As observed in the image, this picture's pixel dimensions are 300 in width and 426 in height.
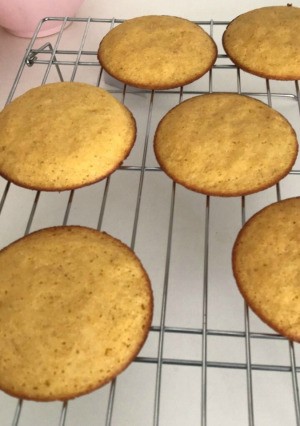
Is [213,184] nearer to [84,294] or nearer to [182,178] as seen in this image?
[182,178]

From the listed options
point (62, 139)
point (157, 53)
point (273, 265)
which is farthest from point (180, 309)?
point (157, 53)

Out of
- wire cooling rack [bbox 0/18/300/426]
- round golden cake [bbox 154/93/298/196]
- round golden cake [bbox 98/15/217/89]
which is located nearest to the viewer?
wire cooling rack [bbox 0/18/300/426]

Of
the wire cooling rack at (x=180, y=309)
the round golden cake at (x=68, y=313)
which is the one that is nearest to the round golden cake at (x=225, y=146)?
the wire cooling rack at (x=180, y=309)

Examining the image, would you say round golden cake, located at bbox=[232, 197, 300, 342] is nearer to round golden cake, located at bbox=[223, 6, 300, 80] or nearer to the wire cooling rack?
the wire cooling rack

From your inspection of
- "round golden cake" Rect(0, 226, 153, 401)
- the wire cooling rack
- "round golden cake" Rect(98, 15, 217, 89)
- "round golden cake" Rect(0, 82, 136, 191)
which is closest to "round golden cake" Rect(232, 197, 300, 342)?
the wire cooling rack

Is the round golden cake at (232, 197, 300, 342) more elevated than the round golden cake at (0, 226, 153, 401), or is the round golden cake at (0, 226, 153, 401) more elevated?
the round golden cake at (0, 226, 153, 401)

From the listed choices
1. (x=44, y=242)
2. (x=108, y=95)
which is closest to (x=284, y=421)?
(x=44, y=242)
